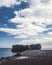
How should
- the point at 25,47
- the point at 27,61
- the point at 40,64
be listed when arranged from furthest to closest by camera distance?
the point at 25,47 < the point at 27,61 < the point at 40,64

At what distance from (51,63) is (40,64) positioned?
2367 millimetres

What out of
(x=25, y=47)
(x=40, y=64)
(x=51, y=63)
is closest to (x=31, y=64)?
(x=40, y=64)

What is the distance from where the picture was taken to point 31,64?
113ft

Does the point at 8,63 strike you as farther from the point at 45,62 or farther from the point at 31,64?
the point at 45,62

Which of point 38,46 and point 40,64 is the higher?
point 38,46

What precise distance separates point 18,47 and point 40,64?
156 m

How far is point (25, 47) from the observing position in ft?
589

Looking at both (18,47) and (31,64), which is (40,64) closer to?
(31,64)

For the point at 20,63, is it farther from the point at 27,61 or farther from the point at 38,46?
the point at 38,46

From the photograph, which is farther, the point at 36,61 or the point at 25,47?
the point at 25,47

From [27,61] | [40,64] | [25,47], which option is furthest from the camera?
[25,47]

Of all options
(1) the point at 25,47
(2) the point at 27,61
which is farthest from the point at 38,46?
(2) the point at 27,61

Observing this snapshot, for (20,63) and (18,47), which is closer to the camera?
(20,63)

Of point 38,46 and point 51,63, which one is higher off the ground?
point 38,46
